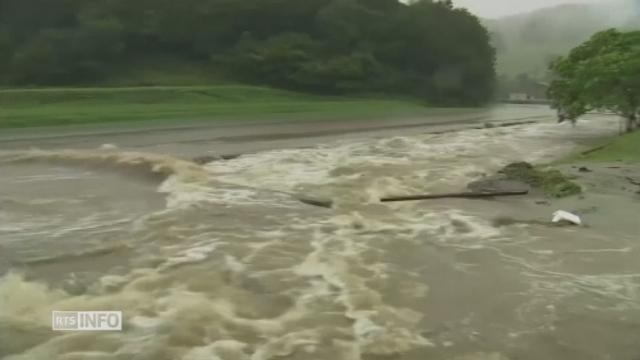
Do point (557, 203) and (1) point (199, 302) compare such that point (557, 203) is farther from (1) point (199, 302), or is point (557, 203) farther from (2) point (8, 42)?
(2) point (8, 42)

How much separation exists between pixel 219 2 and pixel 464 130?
36.2 m

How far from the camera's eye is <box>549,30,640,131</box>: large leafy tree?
95.0ft

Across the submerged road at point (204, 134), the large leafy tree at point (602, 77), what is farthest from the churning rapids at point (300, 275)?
the large leafy tree at point (602, 77)

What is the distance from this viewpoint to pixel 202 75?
2539 inches

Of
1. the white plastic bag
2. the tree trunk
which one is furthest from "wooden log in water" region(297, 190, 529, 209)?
the tree trunk

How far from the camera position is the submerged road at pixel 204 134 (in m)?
27.7

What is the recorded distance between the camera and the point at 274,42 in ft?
223

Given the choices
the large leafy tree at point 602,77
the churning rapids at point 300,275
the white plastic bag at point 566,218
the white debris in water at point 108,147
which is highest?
the large leafy tree at point 602,77

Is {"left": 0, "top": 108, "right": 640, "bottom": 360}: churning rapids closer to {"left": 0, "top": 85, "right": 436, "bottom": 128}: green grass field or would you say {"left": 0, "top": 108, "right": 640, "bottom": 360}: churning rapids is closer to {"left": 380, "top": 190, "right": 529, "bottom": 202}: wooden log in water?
{"left": 380, "top": 190, "right": 529, "bottom": 202}: wooden log in water

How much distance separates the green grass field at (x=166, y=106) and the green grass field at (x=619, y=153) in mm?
22719

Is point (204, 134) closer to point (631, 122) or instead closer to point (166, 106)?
point (166, 106)

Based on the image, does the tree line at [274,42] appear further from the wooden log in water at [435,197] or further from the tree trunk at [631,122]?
the wooden log in water at [435,197]

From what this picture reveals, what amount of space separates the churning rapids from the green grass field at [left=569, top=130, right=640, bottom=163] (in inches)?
301

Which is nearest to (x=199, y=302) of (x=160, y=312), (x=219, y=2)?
(x=160, y=312)
